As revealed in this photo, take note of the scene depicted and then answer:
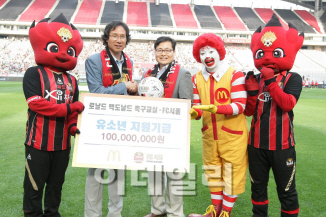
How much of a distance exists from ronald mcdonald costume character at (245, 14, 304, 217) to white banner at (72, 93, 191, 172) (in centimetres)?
81

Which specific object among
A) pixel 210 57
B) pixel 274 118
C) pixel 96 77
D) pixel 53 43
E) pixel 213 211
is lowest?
pixel 213 211

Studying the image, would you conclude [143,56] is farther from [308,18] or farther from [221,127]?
[221,127]

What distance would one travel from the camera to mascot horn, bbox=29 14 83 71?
9.43 feet

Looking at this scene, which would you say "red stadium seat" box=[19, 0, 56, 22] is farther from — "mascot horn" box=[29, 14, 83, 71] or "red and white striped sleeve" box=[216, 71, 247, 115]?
"red and white striped sleeve" box=[216, 71, 247, 115]

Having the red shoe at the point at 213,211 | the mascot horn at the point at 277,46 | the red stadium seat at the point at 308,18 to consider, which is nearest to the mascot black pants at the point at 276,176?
the red shoe at the point at 213,211

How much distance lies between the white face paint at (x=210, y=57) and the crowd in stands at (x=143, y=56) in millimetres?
29719

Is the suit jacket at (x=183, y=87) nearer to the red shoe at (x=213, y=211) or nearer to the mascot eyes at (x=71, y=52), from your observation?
the mascot eyes at (x=71, y=52)

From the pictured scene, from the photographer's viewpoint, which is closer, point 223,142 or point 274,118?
point 274,118

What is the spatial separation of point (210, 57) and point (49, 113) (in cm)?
184

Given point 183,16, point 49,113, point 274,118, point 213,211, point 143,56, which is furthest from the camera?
point 183,16

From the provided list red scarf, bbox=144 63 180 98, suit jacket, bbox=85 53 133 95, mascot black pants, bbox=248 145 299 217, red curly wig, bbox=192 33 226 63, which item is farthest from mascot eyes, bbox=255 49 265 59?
suit jacket, bbox=85 53 133 95

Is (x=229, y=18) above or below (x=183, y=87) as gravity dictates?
above

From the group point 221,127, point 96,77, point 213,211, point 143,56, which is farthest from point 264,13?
point 96,77

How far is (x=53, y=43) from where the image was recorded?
9.52 feet
